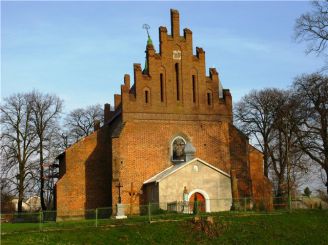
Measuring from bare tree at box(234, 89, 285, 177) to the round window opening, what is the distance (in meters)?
12.9

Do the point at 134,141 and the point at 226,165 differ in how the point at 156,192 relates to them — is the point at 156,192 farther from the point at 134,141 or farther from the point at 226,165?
the point at 226,165

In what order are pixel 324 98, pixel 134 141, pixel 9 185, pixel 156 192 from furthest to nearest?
pixel 9 185
pixel 324 98
pixel 134 141
pixel 156 192

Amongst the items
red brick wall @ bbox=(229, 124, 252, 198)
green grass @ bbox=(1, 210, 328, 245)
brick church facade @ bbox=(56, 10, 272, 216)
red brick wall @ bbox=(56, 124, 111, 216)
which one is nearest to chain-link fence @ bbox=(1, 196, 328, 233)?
brick church facade @ bbox=(56, 10, 272, 216)

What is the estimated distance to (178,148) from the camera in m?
38.4

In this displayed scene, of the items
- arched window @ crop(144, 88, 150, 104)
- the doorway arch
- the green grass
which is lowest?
the green grass

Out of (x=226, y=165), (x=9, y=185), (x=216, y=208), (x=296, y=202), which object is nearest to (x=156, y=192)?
(x=216, y=208)

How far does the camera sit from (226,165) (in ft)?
127

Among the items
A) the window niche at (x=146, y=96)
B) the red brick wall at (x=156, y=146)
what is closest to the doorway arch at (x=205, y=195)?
the red brick wall at (x=156, y=146)

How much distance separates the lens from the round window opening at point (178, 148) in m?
38.2

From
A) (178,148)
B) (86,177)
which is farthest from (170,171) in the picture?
(86,177)

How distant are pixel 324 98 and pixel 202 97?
992 centimetres

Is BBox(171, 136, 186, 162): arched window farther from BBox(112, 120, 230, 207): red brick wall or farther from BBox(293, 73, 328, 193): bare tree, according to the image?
BBox(293, 73, 328, 193): bare tree

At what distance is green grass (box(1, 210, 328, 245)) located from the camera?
23422 millimetres

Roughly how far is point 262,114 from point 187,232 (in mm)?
27442
